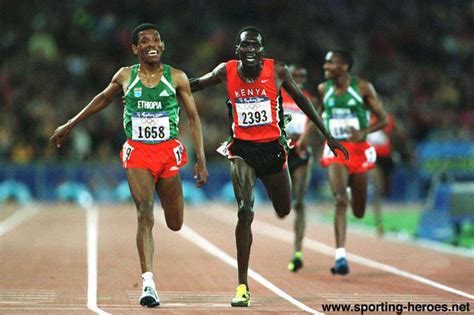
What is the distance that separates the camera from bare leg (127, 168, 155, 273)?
382 inches

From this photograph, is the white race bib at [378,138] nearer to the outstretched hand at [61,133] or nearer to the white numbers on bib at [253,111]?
the white numbers on bib at [253,111]

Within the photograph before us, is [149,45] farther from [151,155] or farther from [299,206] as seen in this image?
[299,206]

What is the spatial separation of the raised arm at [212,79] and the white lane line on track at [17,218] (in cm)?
883

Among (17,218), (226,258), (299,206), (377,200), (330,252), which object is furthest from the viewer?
(17,218)

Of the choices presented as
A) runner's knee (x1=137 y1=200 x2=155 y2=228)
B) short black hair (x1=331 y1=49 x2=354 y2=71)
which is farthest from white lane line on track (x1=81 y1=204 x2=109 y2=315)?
short black hair (x1=331 y1=49 x2=354 y2=71)

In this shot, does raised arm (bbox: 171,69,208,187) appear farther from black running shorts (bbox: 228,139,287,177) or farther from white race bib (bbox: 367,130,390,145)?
white race bib (bbox: 367,130,390,145)

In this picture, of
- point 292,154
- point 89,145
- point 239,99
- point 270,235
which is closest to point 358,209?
point 292,154

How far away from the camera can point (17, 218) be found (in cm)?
2206

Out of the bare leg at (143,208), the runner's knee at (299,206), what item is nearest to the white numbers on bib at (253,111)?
the bare leg at (143,208)

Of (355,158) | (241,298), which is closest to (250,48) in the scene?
(241,298)

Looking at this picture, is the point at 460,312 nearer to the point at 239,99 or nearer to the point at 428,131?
the point at 239,99

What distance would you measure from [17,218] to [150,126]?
508 inches

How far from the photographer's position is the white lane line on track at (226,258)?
397 inches

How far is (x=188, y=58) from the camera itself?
29.2m
